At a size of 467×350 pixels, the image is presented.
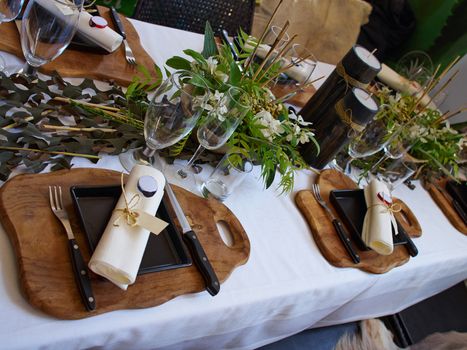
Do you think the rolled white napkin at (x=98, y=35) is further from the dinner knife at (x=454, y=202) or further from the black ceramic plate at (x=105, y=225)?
the dinner knife at (x=454, y=202)

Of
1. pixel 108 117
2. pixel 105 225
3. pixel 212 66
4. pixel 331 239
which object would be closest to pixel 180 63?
pixel 212 66

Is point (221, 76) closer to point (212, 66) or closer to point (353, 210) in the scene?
point (212, 66)

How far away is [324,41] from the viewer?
2.65 metres

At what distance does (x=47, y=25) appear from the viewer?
0.75m

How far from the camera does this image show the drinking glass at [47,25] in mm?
735

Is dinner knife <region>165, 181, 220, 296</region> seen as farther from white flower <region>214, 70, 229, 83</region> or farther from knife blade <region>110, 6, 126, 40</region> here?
knife blade <region>110, 6, 126, 40</region>

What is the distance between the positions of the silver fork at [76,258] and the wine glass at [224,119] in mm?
308

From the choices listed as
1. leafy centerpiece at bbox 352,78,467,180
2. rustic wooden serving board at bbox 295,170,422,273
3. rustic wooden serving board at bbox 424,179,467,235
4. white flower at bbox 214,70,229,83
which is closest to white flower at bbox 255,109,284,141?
white flower at bbox 214,70,229,83

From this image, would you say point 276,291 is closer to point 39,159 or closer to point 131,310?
point 131,310

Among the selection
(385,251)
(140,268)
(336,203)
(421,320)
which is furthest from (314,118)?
(421,320)

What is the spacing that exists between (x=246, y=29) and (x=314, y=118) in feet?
2.66

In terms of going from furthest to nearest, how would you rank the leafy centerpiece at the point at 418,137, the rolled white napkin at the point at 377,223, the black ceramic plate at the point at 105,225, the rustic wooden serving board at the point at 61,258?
the leafy centerpiece at the point at 418,137, the rolled white napkin at the point at 377,223, the black ceramic plate at the point at 105,225, the rustic wooden serving board at the point at 61,258

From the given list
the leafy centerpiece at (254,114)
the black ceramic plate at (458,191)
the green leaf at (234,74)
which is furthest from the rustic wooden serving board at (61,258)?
the black ceramic plate at (458,191)

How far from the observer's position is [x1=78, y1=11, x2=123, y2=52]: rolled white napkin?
1035 mm
